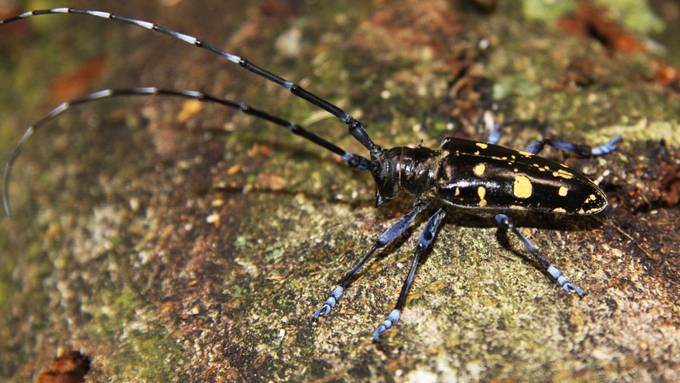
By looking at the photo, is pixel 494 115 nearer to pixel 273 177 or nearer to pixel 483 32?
pixel 483 32

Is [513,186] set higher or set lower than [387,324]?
higher

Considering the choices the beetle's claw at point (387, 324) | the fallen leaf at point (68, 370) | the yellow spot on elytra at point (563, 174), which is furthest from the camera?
the fallen leaf at point (68, 370)

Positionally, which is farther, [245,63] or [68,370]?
[68,370]

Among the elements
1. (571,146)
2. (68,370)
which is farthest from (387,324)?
(68,370)


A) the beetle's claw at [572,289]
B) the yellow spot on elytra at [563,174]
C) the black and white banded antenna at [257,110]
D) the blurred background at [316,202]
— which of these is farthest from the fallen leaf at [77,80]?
the beetle's claw at [572,289]

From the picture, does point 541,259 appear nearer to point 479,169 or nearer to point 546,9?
point 479,169

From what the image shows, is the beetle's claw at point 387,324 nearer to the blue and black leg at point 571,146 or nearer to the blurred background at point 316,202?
the blurred background at point 316,202

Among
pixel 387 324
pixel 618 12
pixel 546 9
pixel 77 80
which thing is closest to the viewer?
pixel 387 324

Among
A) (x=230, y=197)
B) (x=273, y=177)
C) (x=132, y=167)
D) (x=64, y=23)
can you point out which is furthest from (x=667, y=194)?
(x=64, y=23)
